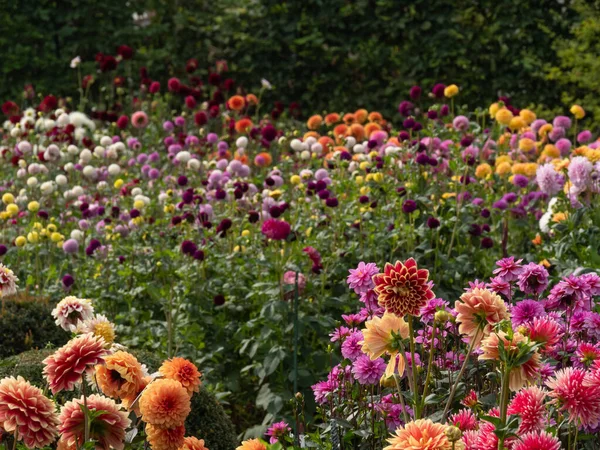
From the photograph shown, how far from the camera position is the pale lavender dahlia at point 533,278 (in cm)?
235

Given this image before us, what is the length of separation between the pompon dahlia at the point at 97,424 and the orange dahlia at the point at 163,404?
45mm

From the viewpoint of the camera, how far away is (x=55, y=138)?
21.6 feet

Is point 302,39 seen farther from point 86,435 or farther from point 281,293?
point 86,435

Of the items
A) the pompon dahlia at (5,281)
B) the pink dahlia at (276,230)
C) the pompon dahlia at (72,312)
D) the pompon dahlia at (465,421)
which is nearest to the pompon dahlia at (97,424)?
the pompon dahlia at (72,312)

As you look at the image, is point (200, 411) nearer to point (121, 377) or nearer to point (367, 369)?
point (367, 369)

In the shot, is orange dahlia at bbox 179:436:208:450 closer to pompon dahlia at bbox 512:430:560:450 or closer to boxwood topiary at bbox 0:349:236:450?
pompon dahlia at bbox 512:430:560:450

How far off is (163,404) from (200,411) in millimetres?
1314

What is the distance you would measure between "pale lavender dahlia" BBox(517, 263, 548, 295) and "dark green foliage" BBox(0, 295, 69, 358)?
211cm

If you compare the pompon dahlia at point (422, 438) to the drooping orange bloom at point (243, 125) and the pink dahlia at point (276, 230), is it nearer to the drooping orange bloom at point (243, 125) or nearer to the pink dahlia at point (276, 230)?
the pink dahlia at point (276, 230)

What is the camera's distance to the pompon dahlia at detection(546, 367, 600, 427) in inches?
70.6

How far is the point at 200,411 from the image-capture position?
10.2 ft

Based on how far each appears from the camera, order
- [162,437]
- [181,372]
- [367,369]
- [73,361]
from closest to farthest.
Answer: [73,361], [162,437], [181,372], [367,369]

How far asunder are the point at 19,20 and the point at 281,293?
6978 mm

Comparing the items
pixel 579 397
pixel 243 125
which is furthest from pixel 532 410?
pixel 243 125
